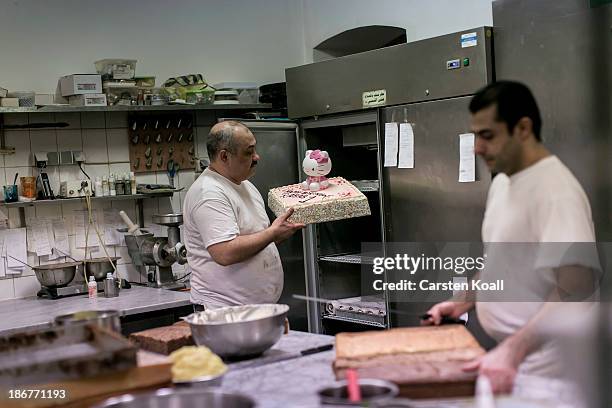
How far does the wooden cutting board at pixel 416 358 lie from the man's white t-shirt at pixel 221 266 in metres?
1.22

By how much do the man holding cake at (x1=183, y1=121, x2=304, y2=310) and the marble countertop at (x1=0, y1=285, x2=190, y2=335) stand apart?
0.66 metres

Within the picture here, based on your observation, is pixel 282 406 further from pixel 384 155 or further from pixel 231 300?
pixel 384 155

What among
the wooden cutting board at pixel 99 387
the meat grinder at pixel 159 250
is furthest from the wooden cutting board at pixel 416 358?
the meat grinder at pixel 159 250

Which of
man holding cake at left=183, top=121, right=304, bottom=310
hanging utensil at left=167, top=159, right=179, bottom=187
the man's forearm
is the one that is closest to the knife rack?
hanging utensil at left=167, top=159, right=179, bottom=187

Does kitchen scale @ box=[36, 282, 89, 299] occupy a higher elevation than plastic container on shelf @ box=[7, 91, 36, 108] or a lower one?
lower

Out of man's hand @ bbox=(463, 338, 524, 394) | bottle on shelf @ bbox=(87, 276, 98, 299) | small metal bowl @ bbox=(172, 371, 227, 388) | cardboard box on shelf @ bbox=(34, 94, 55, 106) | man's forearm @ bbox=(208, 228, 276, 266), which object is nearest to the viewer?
man's hand @ bbox=(463, 338, 524, 394)

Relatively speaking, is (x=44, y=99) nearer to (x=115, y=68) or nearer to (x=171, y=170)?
(x=115, y=68)

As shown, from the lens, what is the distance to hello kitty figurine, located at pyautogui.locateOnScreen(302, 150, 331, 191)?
4.00 m

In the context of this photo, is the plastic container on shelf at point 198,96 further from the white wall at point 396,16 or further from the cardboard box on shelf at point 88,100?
the white wall at point 396,16

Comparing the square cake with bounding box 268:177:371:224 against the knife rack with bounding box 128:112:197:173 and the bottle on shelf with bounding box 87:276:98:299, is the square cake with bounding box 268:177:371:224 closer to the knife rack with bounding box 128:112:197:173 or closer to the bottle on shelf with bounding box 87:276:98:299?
the bottle on shelf with bounding box 87:276:98:299

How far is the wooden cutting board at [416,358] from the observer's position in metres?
1.89

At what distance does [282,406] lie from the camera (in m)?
1.91

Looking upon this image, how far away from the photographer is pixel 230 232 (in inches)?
131

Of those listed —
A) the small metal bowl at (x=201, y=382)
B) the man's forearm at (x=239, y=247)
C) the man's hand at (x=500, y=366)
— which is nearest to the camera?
the man's hand at (x=500, y=366)
